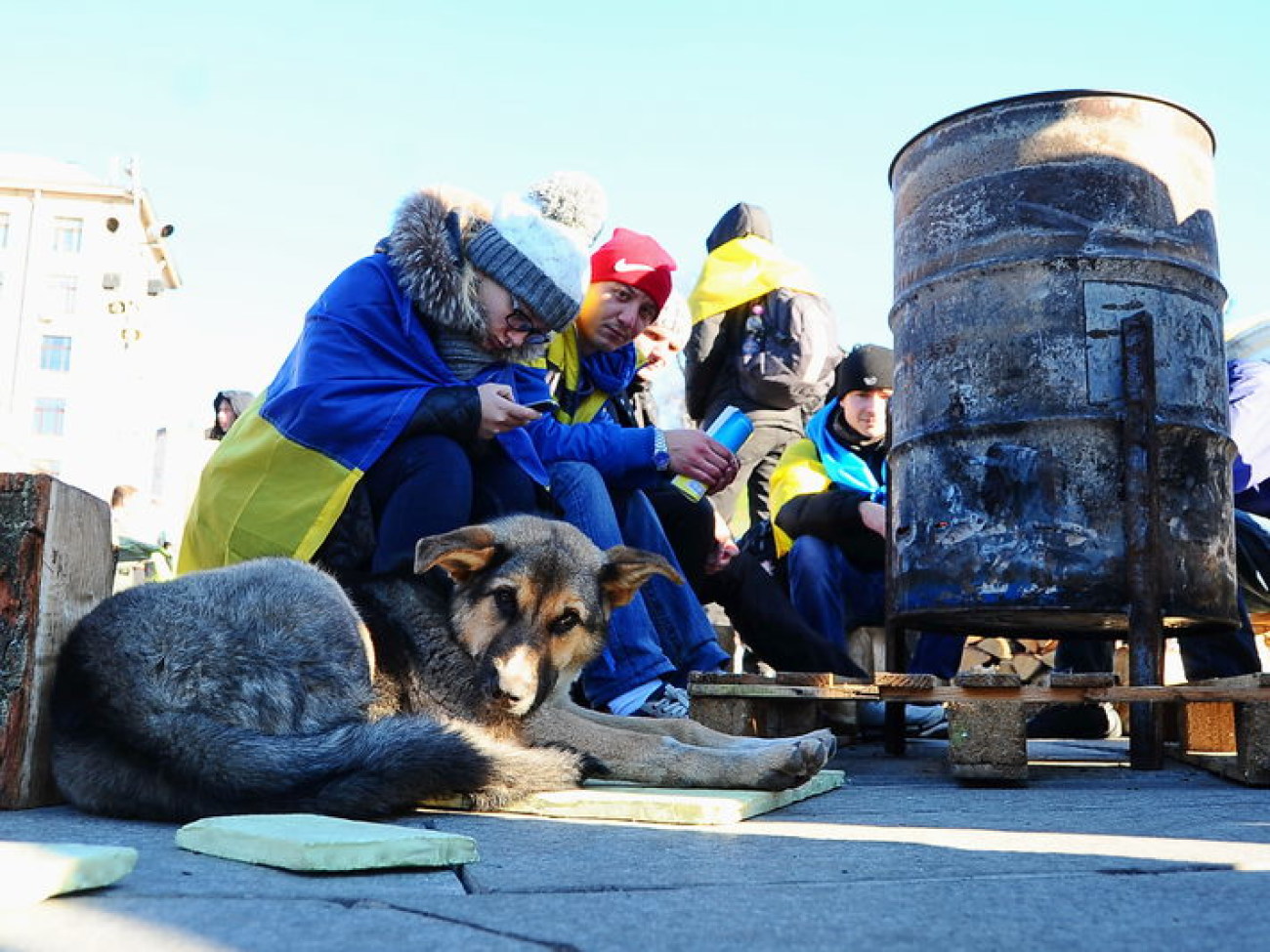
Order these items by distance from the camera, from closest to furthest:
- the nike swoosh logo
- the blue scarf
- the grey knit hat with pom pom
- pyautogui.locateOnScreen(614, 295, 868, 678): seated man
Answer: the grey knit hat with pom pom, the nike swoosh logo, pyautogui.locateOnScreen(614, 295, 868, 678): seated man, the blue scarf

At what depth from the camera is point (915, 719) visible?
21.1 ft

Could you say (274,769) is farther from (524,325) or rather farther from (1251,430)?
(1251,430)

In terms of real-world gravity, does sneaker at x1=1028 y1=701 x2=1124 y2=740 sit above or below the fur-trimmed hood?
below

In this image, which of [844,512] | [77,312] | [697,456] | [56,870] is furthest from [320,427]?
[77,312]

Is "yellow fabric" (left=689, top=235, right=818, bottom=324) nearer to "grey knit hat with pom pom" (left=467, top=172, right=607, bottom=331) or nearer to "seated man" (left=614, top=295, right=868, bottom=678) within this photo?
"seated man" (left=614, top=295, right=868, bottom=678)

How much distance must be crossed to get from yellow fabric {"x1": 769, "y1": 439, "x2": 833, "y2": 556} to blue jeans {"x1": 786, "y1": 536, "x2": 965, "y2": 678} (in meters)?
0.28

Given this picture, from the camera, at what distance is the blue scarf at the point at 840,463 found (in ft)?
21.9

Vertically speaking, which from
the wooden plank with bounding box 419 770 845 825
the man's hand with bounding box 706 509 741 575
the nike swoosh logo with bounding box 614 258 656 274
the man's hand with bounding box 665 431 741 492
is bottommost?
the wooden plank with bounding box 419 770 845 825

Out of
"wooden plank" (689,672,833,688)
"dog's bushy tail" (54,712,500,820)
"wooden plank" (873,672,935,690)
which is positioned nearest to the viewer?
"dog's bushy tail" (54,712,500,820)

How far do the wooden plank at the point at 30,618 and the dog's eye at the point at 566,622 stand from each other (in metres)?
1.38

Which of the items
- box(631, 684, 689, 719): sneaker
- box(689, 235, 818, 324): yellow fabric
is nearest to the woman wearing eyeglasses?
box(631, 684, 689, 719): sneaker

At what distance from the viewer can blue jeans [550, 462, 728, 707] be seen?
4.66 m

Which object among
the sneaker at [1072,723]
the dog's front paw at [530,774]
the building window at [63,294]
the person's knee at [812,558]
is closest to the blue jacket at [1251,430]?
the sneaker at [1072,723]

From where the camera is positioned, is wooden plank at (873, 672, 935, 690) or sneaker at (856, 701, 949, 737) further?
sneaker at (856, 701, 949, 737)
